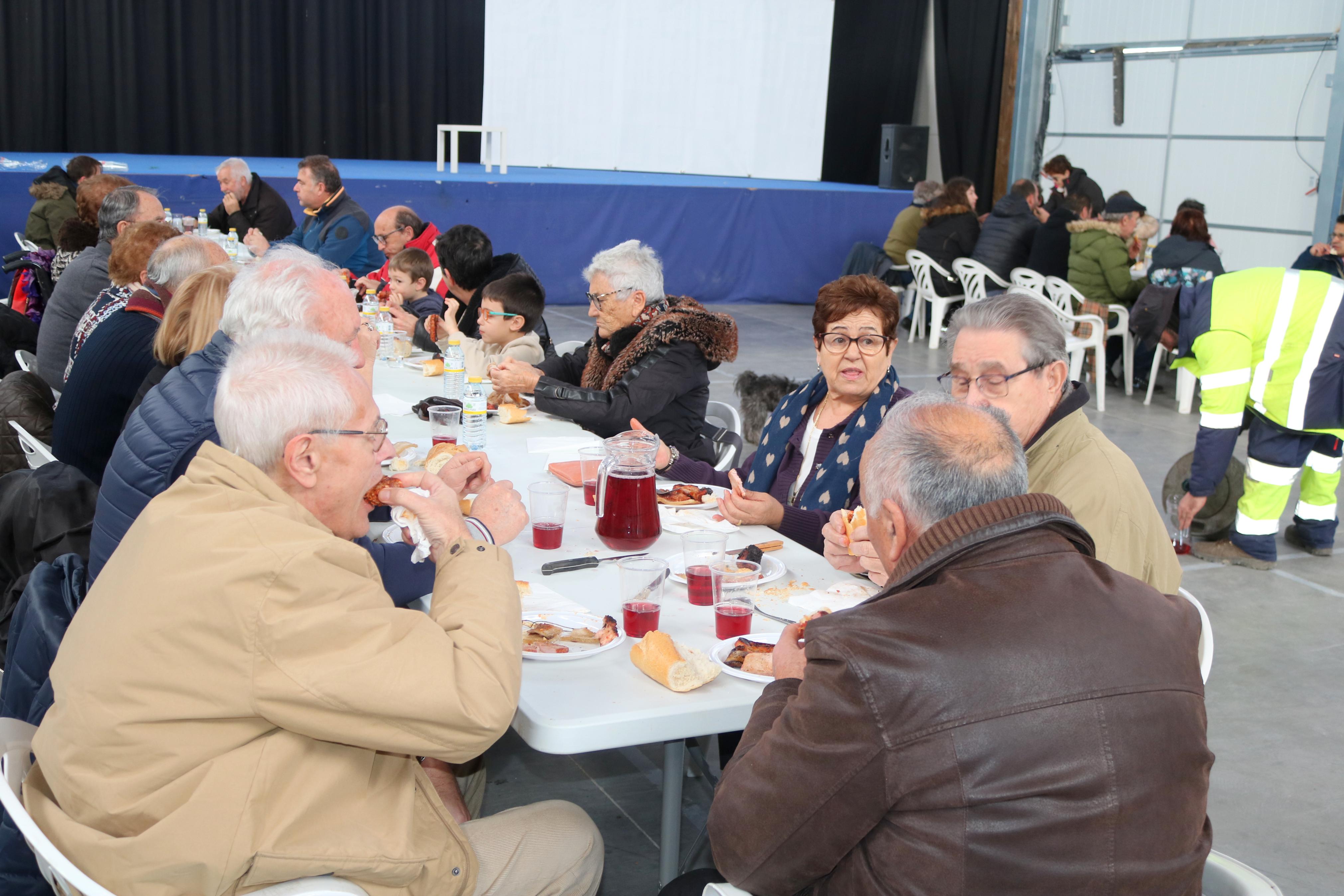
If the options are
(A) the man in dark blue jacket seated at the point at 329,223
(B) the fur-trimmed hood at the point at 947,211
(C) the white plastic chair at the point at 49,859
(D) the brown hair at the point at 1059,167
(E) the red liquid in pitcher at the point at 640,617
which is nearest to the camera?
(C) the white plastic chair at the point at 49,859

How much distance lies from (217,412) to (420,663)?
1.51 ft

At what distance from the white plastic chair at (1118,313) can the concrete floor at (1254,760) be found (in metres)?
3.08

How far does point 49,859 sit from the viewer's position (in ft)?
4.07

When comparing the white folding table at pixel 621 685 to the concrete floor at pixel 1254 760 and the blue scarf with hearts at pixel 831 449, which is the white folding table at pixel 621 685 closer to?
the blue scarf with hearts at pixel 831 449

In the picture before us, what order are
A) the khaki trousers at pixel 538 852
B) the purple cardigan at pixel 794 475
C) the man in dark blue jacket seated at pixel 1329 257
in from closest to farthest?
the khaki trousers at pixel 538 852 < the purple cardigan at pixel 794 475 < the man in dark blue jacket seated at pixel 1329 257

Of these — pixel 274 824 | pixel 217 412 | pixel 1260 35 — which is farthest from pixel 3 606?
pixel 1260 35

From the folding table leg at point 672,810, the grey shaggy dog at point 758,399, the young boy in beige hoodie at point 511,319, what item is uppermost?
the young boy in beige hoodie at point 511,319

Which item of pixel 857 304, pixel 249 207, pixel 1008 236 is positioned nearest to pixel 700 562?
pixel 857 304

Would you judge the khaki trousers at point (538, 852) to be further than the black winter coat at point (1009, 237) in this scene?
No

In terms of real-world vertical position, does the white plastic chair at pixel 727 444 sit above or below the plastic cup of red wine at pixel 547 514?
below

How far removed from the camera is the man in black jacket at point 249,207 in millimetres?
7547

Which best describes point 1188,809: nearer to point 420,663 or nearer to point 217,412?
point 420,663

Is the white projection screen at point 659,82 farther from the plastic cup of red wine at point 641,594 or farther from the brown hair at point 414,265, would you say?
the plastic cup of red wine at point 641,594

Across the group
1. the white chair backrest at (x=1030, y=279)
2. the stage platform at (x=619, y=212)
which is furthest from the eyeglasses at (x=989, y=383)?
the stage platform at (x=619, y=212)
